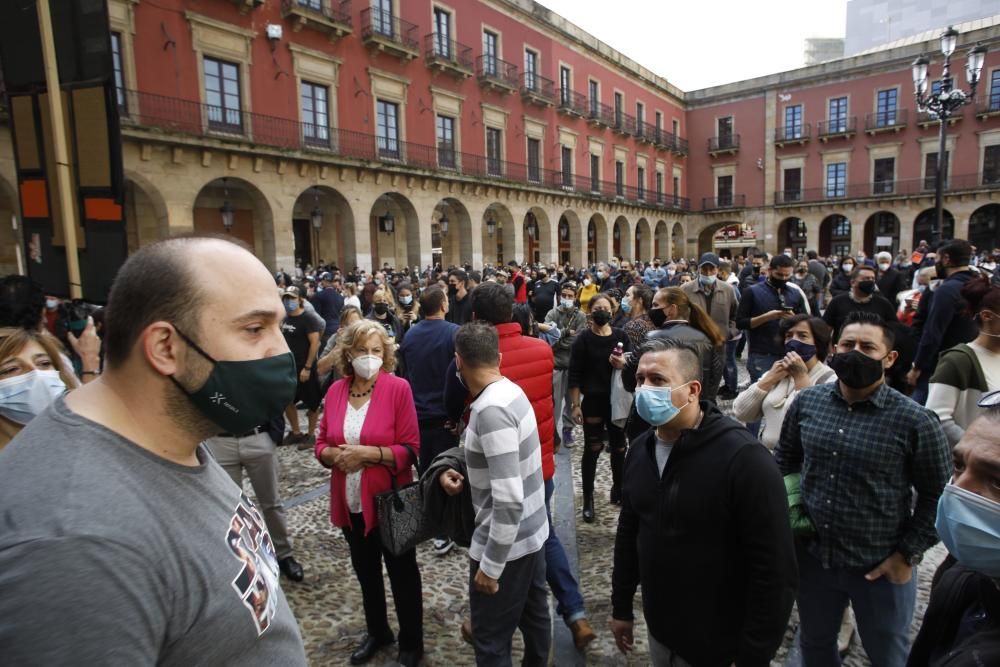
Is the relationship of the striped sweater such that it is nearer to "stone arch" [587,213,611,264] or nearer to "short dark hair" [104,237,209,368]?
"short dark hair" [104,237,209,368]

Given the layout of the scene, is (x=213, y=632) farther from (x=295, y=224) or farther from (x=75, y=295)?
(x=295, y=224)

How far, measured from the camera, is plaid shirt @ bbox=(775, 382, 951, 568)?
2.08 m

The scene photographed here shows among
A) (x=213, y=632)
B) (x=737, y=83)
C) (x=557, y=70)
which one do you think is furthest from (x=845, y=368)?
(x=737, y=83)

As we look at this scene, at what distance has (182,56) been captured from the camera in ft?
44.4

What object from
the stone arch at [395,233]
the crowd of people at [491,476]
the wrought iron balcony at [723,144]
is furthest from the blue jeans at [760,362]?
the wrought iron balcony at [723,144]

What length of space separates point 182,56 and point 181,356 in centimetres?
1599

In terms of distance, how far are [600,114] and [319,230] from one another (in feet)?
57.4

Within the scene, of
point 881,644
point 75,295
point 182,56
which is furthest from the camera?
point 182,56

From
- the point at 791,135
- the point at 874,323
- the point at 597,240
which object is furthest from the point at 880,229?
the point at 874,323

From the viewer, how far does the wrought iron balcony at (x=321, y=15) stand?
15.4 metres

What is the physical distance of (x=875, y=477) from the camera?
2131 millimetres

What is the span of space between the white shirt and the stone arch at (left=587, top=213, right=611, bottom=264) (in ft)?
87.1

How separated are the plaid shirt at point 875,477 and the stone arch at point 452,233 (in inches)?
733

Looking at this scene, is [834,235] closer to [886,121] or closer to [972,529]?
[886,121]
